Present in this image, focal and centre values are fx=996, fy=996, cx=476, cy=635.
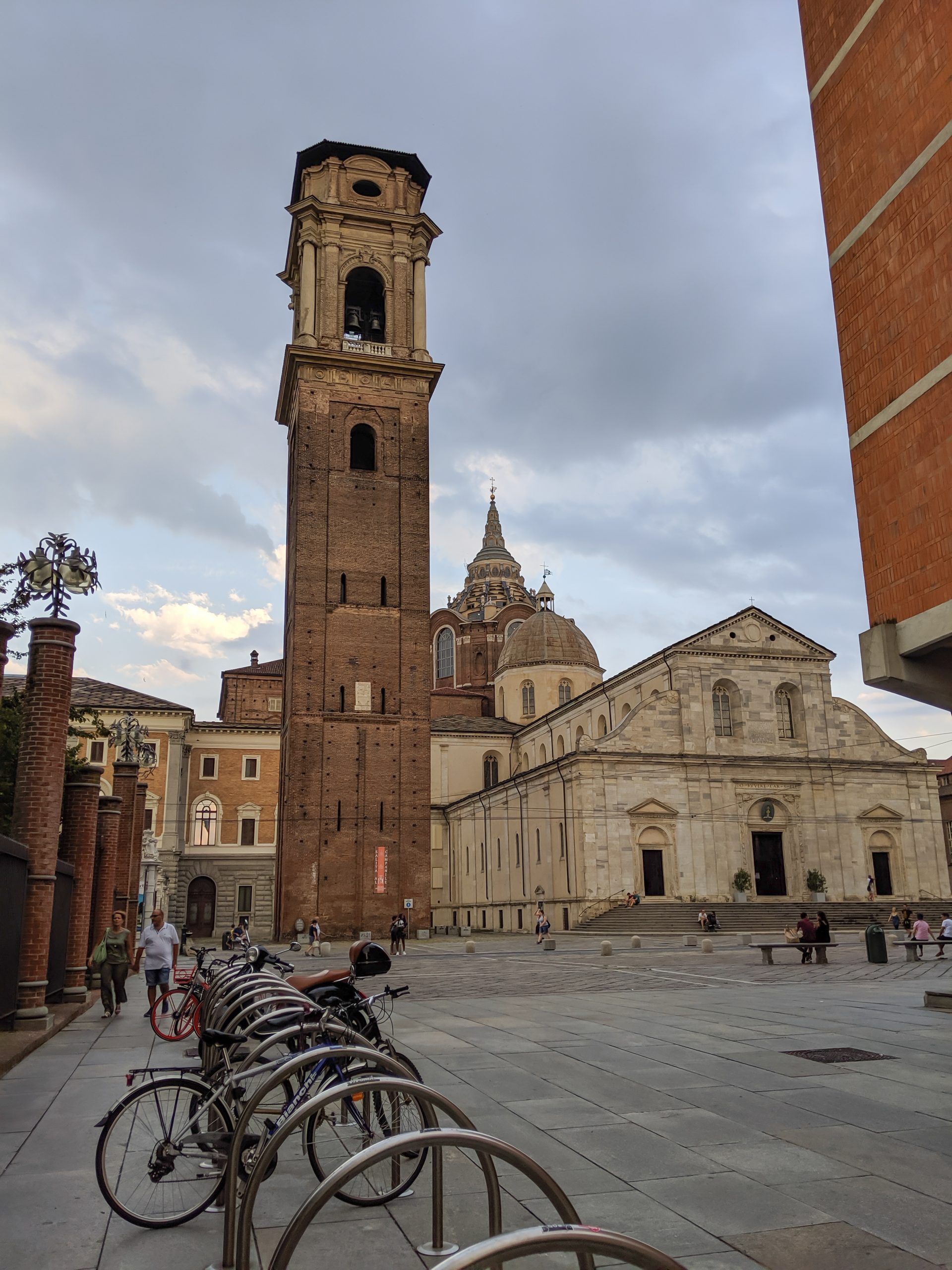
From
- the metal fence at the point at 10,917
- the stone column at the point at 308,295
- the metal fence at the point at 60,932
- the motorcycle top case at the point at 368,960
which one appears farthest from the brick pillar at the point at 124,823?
the stone column at the point at 308,295

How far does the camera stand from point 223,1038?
18.5 ft

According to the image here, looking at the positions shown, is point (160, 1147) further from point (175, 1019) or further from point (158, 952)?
point (158, 952)

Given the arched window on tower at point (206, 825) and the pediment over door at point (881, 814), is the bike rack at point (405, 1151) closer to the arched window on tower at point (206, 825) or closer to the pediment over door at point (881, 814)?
the pediment over door at point (881, 814)

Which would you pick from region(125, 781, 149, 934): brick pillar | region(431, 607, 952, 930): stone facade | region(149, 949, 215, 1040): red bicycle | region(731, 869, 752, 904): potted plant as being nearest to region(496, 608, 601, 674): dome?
region(431, 607, 952, 930): stone facade

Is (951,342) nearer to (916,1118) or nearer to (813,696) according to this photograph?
(916,1118)

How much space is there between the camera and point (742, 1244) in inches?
184

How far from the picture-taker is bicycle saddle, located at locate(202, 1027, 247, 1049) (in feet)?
18.5

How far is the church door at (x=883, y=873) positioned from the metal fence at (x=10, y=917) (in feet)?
142

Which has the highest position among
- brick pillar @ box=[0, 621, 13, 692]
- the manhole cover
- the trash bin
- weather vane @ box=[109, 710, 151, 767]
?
weather vane @ box=[109, 710, 151, 767]

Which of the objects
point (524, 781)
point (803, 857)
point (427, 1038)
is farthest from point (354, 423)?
point (427, 1038)

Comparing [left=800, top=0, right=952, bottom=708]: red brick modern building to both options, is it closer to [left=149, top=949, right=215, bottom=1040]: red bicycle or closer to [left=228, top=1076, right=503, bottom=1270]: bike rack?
[left=228, top=1076, right=503, bottom=1270]: bike rack

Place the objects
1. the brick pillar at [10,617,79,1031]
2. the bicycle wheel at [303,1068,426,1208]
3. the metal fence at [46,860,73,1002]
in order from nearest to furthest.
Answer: the bicycle wheel at [303,1068,426,1208], the brick pillar at [10,617,79,1031], the metal fence at [46,860,73,1002]

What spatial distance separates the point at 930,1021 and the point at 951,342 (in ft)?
30.2

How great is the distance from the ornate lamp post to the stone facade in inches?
1286
